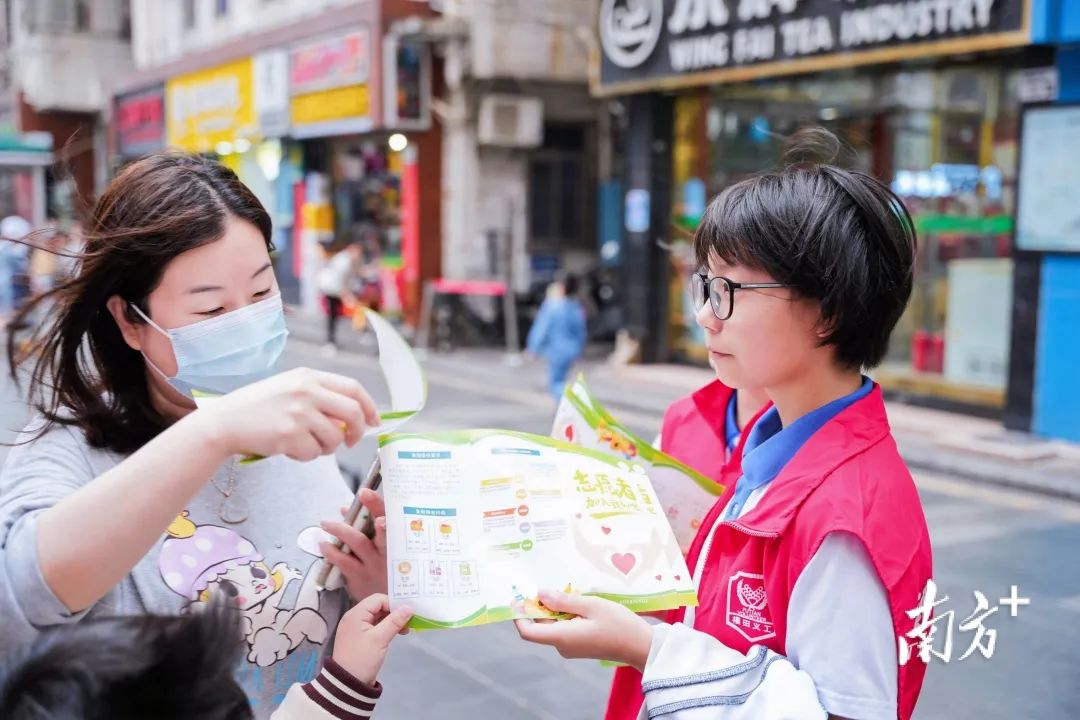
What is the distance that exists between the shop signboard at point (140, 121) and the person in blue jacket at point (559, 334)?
556 inches

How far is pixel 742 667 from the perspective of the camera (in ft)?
4.50

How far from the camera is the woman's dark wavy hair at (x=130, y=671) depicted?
0.96 m

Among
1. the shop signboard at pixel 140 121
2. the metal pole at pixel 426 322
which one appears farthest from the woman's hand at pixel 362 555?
the shop signboard at pixel 140 121

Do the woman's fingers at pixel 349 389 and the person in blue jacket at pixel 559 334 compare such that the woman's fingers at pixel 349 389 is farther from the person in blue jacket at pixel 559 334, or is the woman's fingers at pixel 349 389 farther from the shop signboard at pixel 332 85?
the shop signboard at pixel 332 85

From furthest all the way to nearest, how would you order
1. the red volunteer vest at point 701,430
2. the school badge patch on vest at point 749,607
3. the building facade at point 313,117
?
1. the building facade at point 313,117
2. the red volunteer vest at point 701,430
3. the school badge patch on vest at point 749,607

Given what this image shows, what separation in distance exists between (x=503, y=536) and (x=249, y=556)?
19.6 inches

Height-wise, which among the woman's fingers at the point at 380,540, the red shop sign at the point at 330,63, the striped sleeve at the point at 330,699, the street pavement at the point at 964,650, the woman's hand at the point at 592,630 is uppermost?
the red shop sign at the point at 330,63

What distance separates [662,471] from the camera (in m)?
1.93

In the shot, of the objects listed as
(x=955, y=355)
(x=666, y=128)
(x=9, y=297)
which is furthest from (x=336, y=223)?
(x=955, y=355)

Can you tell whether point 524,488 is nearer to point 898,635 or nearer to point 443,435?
point 443,435

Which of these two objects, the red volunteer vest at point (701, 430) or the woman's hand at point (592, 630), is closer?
the woman's hand at point (592, 630)

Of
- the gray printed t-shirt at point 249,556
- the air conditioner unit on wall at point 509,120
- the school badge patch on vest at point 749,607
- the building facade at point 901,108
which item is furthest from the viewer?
A: the air conditioner unit on wall at point 509,120

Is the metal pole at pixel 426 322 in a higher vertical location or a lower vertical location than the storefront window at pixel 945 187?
lower

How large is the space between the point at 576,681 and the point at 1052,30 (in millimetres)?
6547
